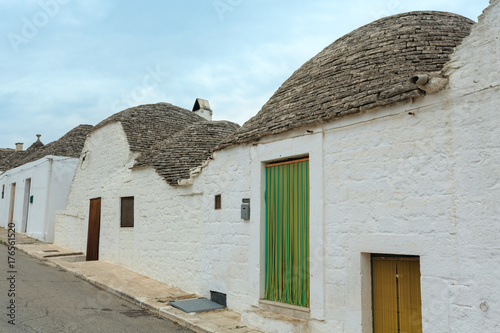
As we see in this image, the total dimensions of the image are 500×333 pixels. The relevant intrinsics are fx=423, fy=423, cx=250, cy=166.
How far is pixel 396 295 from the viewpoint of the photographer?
5.58m

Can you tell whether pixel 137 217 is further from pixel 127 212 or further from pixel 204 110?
pixel 204 110

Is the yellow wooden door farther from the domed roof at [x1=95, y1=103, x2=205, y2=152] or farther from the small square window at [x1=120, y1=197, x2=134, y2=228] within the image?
the domed roof at [x1=95, y1=103, x2=205, y2=152]

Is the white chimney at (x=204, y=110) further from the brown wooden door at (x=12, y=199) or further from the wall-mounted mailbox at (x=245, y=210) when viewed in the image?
the wall-mounted mailbox at (x=245, y=210)

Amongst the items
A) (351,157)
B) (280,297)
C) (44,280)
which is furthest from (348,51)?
(44,280)

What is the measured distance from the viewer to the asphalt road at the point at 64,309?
6711mm

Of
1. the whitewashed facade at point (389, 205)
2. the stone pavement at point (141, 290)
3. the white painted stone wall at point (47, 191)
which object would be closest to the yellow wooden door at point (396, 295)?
the whitewashed facade at point (389, 205)

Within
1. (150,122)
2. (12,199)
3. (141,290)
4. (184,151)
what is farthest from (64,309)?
(12,199)

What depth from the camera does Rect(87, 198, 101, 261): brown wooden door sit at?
536 inches

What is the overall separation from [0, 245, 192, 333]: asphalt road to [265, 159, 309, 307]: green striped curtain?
69.2 inches

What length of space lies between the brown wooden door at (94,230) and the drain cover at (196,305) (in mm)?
6236

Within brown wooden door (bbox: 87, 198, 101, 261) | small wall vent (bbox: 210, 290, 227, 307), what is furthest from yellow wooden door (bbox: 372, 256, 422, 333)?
brown wooden door (bbox: 87, 198, 101, 261)

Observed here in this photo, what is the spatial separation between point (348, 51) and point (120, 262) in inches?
337

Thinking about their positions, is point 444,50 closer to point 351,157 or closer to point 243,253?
point 351,157

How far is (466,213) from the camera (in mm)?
4773
